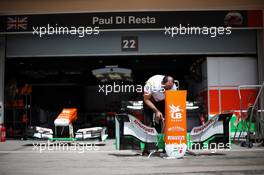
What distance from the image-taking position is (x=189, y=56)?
1382 cm

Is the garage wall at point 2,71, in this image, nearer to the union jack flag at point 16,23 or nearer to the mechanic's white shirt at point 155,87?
the union jack flag at point 16,23

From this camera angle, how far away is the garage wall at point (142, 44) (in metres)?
13.4

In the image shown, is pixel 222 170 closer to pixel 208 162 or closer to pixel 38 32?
pixel 208 162

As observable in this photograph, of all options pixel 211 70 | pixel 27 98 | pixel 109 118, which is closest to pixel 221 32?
→ pixel 211 70

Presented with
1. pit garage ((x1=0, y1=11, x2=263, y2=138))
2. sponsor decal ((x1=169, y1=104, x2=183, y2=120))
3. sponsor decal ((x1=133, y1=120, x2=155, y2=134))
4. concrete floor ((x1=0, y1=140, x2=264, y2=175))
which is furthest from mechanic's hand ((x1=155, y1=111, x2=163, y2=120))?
pit garage ((x1=0, y1=11, x2=263, y2=138))

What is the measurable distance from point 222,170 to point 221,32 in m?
8.48

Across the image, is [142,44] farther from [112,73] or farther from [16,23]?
[16,23]

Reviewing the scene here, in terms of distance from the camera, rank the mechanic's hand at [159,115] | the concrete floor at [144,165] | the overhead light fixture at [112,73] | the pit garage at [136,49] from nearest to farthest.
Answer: the concrete floor at [144,165], the mechanic's hand at [159,115], the pit garage at [136,49], the overhead light fixture at [112,73]

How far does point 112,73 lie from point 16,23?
392cm

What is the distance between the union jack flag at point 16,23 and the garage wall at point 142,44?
44 centimetres

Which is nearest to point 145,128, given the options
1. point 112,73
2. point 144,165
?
point 144,165

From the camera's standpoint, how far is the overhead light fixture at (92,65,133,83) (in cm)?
A: 1496

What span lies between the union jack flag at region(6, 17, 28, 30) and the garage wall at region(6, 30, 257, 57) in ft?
1.45

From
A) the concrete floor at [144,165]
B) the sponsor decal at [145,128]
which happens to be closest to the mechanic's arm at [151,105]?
the sponsor decal at [145,128]
